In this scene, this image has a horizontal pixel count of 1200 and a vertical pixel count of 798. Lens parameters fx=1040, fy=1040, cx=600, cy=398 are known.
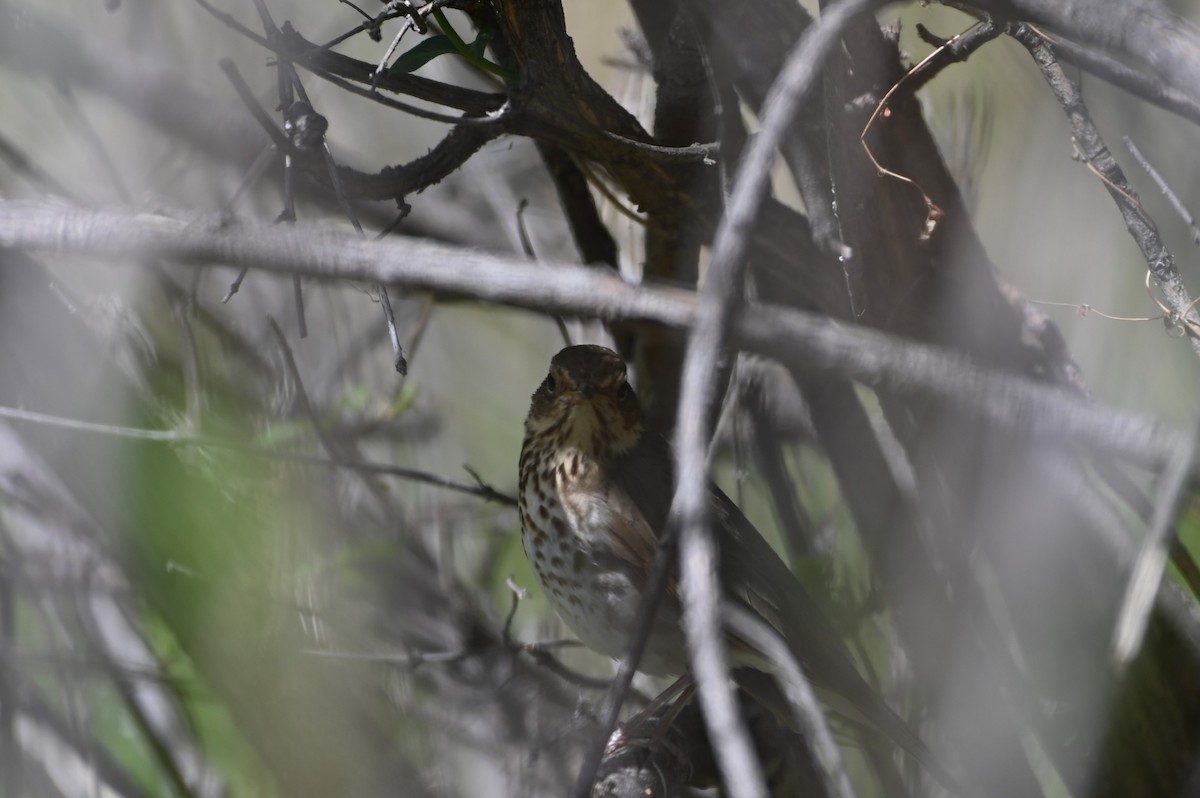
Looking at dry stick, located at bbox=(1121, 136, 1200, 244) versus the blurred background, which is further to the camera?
the blurred background

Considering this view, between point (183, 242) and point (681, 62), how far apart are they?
0.92 m

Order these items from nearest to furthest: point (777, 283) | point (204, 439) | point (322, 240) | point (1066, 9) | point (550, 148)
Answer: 1. point (1066, 9)
2. point (322, 240)
3. point (204, 439)
4. point (777, 283)
5. point (550, 148)

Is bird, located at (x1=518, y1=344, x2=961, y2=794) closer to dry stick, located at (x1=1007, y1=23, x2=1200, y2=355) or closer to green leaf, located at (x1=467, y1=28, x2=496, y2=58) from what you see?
green leaf, located at (x1=467, y1=28, x2=496, y2=58)

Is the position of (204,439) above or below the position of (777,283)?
below

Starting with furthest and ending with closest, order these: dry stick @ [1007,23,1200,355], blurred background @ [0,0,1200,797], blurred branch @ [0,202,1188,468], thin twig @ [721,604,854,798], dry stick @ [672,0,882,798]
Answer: blurred background @ [0,0,1200,797]
dry stick @ [1007,23,1200,355]
thin twig @ [721,604,854,798]
blurred branch @ [0,202,1188,468]
dry stick @ [672,0,882,798]

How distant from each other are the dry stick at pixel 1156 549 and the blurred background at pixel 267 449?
0.89 metres

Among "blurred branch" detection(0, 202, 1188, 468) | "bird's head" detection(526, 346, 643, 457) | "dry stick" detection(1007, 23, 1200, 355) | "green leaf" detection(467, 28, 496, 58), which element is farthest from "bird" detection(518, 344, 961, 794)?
"blurred branch" detection(0, 202, 1188, 468)

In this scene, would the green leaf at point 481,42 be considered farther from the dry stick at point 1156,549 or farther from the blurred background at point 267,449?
the dry stick at point 1156,549

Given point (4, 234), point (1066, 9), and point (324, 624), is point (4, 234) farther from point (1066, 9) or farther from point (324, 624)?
point (324, 624)

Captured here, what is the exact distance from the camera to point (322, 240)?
37.7 inches

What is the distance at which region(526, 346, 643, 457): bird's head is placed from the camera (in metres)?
1.91

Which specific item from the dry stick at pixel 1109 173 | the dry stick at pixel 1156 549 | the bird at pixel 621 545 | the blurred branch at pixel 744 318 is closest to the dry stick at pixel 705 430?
the blurred branch at pixel 744 318

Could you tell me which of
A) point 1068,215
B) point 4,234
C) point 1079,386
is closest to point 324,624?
point 4,234

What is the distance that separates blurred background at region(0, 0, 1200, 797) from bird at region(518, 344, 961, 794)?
0.14m
